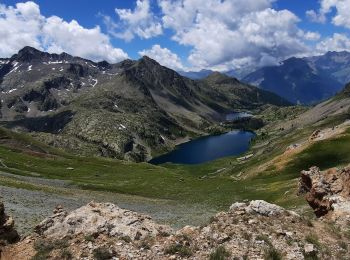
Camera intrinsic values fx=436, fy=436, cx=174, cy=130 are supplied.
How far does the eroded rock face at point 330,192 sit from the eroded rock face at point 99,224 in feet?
57.5

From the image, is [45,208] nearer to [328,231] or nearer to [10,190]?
[10,190]

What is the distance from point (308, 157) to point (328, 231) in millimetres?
77075

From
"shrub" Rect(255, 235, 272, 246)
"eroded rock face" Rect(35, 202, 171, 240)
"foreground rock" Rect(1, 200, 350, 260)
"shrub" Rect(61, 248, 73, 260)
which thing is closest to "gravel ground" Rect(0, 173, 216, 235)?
"eroded rock face" Rect(35, 202, 171, 240)

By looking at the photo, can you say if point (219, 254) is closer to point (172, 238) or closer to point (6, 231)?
point (172, 238)

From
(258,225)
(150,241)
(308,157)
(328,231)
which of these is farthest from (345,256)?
(308,157)

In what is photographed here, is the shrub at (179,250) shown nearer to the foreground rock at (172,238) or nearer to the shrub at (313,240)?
the foreground rock at (172,238)

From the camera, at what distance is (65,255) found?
2427 cm

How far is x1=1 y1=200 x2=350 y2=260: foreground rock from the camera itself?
25.0m

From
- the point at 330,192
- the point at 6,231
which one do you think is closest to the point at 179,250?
the point at 6,231

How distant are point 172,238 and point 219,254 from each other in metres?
3.22

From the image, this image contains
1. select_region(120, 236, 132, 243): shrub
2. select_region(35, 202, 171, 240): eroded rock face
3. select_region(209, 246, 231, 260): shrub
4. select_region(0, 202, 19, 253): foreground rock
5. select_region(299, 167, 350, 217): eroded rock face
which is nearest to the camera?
select_region(209, 246, 231, 260): shrub

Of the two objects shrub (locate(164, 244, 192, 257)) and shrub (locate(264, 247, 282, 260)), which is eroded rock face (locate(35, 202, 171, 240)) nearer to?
shrub (locate(164, 244, 192, 257))

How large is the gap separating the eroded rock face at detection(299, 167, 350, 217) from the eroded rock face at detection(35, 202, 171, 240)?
17512mm

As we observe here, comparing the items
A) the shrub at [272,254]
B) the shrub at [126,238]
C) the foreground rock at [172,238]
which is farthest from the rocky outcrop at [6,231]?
the shrub at [272,254]
